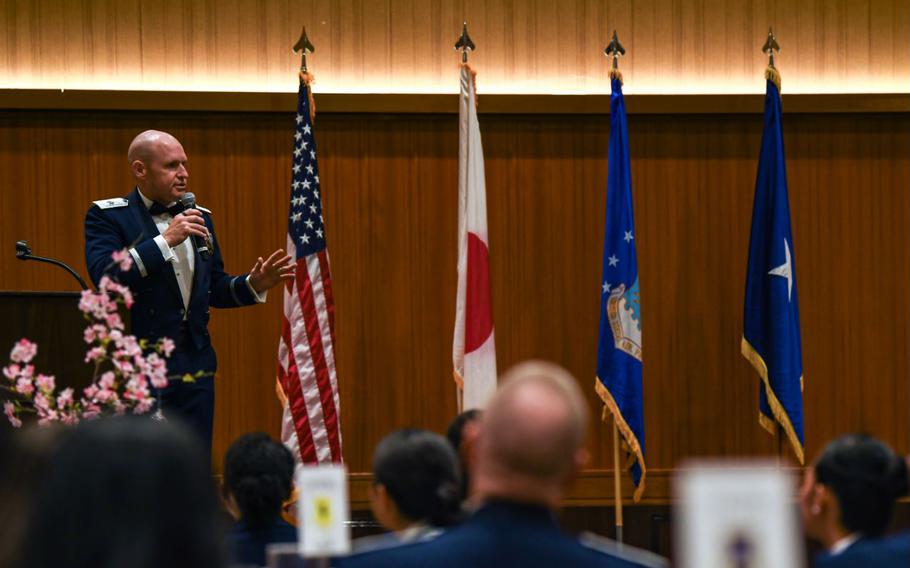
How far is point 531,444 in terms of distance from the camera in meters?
1.83

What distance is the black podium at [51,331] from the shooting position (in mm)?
4809

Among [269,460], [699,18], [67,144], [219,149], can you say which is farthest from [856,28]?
[269,460]

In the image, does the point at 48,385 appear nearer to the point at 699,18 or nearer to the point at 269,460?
the point at 269,460

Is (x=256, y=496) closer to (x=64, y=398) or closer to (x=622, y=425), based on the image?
(x=64, y=398)

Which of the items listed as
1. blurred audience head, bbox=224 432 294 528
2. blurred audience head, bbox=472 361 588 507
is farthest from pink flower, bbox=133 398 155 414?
blurred audience head, bbox=472 361 588 507

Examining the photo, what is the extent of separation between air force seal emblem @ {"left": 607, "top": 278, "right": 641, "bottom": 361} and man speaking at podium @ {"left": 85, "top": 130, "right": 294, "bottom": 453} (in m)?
1.76

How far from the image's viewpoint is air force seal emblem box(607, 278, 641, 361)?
611 cm

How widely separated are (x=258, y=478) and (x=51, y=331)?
2086mm

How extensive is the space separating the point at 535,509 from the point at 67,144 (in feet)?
17.8

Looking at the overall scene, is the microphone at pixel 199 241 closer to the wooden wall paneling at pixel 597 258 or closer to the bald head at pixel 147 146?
the bald head at pixel 147 146

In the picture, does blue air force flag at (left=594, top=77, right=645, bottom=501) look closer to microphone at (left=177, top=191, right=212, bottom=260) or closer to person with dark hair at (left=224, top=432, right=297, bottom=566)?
microphone at (left=177, top=191, right=212, bottom=260)

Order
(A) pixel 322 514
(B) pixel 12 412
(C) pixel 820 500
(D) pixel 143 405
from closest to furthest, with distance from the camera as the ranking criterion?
(A) pixel 322 514 → (C) pixel 820 500 → (D) pixel 143 405 → (B) pixel 12 412

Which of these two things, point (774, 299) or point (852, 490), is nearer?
point (852, 490)

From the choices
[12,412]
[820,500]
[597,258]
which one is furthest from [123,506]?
[597,258]
